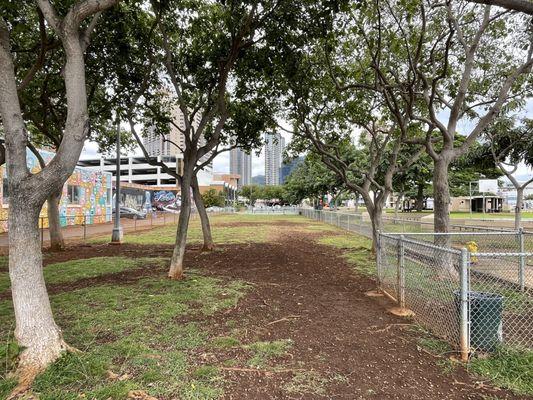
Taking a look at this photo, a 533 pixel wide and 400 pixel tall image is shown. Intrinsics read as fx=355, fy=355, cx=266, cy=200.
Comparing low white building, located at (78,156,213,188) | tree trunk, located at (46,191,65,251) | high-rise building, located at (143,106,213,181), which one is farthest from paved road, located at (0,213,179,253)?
low white building, located at (78,156,213,188)

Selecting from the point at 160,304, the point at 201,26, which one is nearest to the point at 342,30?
the point at 201,26

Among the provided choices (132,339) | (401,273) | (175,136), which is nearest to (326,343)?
(401,273)

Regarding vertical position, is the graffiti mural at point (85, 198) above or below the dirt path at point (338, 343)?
above

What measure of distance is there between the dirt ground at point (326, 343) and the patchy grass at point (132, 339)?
11.7 inches

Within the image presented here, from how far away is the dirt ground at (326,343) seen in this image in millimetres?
3547

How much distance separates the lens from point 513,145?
16.9 meters

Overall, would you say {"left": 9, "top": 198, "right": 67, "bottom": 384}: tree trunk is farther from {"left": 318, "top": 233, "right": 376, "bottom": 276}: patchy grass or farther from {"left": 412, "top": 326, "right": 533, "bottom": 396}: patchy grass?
{"left": 318, "top": 233, "right": 376, "bottom": 276}: patchy grass

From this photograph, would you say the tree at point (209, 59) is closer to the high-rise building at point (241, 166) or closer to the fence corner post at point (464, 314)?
the fence corner post at point (464, 314)

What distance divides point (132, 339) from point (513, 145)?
1872 centimetres

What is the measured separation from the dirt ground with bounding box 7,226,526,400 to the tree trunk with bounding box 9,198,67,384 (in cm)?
160

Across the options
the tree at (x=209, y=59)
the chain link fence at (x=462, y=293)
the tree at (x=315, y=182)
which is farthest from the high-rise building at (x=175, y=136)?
the tree at (x=315, y=182)

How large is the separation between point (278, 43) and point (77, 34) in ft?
19.2

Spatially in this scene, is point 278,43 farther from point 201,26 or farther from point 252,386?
point 252,386

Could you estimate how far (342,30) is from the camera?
28.5 feet
